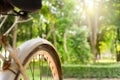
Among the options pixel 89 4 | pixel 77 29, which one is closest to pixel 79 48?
pixel 77 29

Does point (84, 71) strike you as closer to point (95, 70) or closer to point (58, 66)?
point (95, 70)

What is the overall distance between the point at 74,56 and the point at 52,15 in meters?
1.69

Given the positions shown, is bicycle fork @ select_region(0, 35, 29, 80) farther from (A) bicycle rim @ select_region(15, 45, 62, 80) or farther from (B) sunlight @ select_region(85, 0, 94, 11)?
(B) sunlight @ select_region(85, 0, 94, 11)

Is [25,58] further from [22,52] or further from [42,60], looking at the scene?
[42,60]

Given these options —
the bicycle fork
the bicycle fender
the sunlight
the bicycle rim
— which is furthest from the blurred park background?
the bicycle fork

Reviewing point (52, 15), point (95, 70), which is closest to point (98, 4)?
point (52, 15)

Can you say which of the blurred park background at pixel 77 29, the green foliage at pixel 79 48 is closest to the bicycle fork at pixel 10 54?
the blurred park background at pixel 77 29

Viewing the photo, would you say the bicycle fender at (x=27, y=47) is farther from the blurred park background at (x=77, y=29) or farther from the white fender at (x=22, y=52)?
the blurred park background at (x=77, y=29)

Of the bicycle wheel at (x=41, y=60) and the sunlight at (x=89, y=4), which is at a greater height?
the sunlight at (x=89, y=4)

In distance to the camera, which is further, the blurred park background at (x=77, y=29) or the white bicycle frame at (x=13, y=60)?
the blurred park background at (x=77, y=29)

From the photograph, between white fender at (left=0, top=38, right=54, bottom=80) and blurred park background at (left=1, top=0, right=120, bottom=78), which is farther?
blurred park background at (left=1, top=0, right=120, bottom=78)

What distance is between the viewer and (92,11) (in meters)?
12.9

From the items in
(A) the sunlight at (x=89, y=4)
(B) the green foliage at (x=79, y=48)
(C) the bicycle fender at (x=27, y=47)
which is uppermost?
(A) the sunlight at (x=89, y=4)

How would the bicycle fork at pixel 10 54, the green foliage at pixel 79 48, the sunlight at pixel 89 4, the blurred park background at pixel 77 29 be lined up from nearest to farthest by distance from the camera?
the bicycle fork at pixel 10 54
the blurred park background at pixel 77 29
the green foliage at pixel 79 48
the sunlight at pixel 89 4
